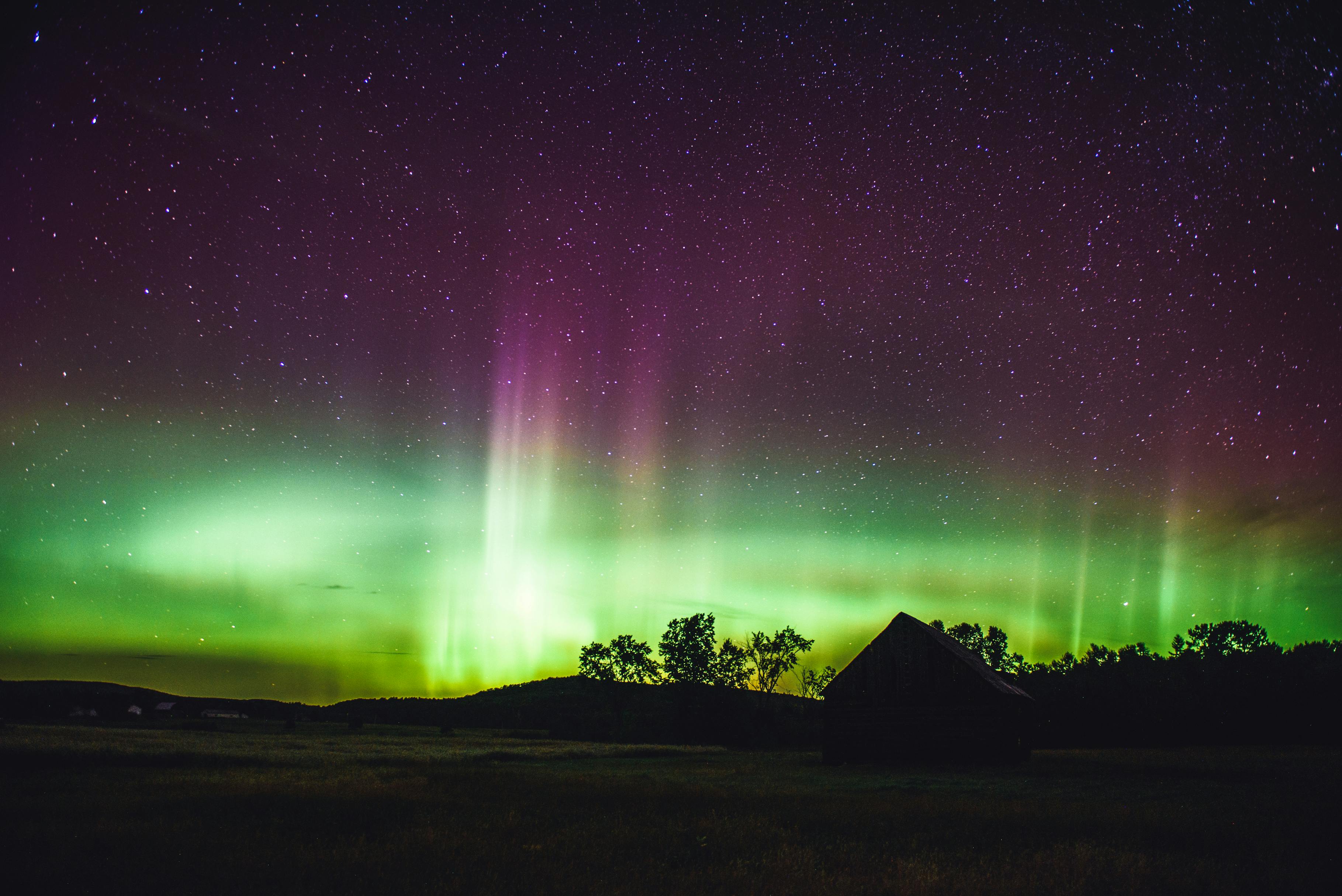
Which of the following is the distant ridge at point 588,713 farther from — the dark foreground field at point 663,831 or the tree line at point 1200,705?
the dark foreground field at point 663,831

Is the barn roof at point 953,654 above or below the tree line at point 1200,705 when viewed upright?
above

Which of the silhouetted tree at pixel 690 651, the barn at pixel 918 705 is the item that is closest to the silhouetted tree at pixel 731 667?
the silhouetted tree at pixel 690 651

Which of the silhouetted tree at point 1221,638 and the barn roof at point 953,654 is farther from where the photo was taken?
the silhouetted tree at point 1221,638

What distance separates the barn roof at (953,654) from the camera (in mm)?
30266

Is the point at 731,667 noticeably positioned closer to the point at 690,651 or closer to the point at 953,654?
the point at 690,651

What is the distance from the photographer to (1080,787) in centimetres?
1922

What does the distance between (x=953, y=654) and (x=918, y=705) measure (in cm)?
264

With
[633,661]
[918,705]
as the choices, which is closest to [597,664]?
[633,661]

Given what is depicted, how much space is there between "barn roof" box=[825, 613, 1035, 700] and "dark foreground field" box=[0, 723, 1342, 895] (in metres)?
6.10

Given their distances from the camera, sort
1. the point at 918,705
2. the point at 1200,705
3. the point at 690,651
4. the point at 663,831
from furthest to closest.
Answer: the point at 690,651 < the point at 1200,705 < the point at 918,705 < the point at 663,831

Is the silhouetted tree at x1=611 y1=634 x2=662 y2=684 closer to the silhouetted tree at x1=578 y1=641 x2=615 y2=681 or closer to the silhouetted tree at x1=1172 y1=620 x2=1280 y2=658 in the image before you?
the silhouetted tree at x1=578 y1=641 x2=615 y2=681

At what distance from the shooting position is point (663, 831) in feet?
38.0

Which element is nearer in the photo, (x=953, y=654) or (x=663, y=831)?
(x=663, y=831)

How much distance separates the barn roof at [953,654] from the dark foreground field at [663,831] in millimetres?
6099
